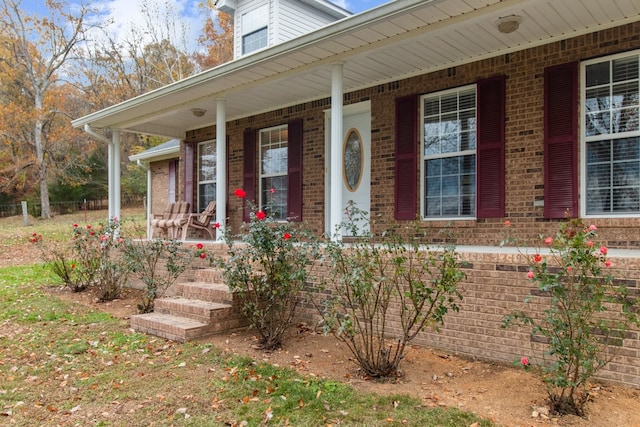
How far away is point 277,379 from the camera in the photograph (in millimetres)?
3709

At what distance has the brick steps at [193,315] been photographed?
4.87 m

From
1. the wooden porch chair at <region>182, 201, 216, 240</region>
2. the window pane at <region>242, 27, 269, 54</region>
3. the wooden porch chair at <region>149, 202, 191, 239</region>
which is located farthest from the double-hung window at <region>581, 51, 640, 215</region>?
the window pane at <region>242, 27, 269, 54</region>

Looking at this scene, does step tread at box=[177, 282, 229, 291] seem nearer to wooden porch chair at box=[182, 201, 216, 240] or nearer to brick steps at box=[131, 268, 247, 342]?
brick steps at box=[131, 268, 247, 342]

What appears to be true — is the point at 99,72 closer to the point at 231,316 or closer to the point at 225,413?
the point at 231,316

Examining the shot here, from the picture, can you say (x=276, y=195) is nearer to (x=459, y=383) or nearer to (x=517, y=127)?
(x=517, y=127)

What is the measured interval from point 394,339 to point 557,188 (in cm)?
250

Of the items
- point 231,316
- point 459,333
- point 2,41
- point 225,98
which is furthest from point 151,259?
point 2,41

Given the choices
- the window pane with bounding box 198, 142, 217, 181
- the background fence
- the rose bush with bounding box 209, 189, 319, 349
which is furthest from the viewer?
the background fence

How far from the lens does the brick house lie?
14.1ft

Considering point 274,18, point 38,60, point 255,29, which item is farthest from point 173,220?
point 38,60

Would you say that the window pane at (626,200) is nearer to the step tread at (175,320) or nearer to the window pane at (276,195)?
the step tread at (175,320)

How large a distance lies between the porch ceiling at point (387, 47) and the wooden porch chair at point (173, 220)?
220 centimetres

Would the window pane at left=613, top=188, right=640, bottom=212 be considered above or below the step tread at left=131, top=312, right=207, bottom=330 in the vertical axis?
above

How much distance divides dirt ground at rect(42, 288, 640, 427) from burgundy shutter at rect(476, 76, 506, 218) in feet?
7.24
